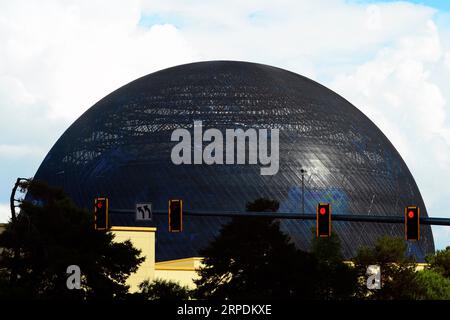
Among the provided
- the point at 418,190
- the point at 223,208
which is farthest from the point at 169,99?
the point at 418,190

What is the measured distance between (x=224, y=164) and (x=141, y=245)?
664 inches

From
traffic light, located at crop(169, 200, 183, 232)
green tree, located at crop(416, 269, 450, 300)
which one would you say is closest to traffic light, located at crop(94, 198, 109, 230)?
traffic light, located at crop(169, 200, 183, 232)

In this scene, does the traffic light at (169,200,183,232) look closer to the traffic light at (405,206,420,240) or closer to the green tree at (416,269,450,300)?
the traffic light at (405,206,420,240)

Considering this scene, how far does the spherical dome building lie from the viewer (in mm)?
104812

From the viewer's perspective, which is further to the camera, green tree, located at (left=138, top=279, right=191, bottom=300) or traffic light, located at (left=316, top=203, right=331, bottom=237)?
green tree, located at (left=138, top=279, right=191, bottom=300)

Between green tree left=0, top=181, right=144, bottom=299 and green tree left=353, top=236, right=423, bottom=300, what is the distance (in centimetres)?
1928

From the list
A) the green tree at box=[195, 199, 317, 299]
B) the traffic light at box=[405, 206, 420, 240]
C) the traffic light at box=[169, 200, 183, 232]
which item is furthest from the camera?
the green tree at box=[195, 199, 317, 299]

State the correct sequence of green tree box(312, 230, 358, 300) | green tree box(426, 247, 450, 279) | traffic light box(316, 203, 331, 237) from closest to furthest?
traffic light box(316, 203, 331, 237)
green tree box(312, 230, 358, 300)
green tree box(426, 247, 450, 279)

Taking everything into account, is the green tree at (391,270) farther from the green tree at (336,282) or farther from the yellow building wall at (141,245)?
the yellow building wall at (141,245)

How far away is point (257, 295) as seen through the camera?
234ft

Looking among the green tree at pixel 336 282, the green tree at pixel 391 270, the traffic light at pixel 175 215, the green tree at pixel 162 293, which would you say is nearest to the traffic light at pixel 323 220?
the traffic light at pixel 175 215

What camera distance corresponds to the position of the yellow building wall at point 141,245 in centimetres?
8931

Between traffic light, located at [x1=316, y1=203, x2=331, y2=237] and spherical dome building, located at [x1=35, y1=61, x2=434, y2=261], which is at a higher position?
spherical dome building, located at [x1=35, y1=61, x2=434, y2=261]

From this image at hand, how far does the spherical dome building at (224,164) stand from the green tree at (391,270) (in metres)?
A: 10.3
